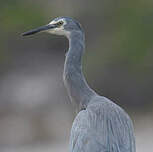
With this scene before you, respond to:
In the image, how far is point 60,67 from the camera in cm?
1680

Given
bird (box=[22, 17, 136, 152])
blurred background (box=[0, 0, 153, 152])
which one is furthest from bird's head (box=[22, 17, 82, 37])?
blurred background (box=[0, 0, 153, 152])

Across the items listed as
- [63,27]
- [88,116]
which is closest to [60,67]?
[63,27]

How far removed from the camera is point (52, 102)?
1611cm

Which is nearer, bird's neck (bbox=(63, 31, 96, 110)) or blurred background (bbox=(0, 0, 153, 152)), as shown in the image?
bird's neck (bbox=(63, 31, 96, 110))

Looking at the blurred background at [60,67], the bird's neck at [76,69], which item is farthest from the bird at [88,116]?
the blurred background at [60,67]

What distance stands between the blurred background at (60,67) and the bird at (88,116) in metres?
7.97

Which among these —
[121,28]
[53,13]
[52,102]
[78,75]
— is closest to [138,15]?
[121,28]

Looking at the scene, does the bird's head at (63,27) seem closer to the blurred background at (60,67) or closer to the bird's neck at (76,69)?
the bird's neck at (76,69)

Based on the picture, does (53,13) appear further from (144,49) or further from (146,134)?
(146,134)

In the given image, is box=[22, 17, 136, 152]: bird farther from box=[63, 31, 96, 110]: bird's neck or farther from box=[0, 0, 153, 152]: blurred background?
box=[0, 0, 153, 152]: blurred background

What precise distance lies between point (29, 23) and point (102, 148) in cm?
1154

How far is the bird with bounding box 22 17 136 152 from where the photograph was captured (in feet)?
19.7

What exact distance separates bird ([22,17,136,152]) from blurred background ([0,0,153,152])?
797 cm

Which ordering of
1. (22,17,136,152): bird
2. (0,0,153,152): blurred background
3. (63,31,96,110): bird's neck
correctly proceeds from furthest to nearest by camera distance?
(0,0,153,152): blurred background < (63,31,96,110): bird's neck < (22,17,136,152): bird
